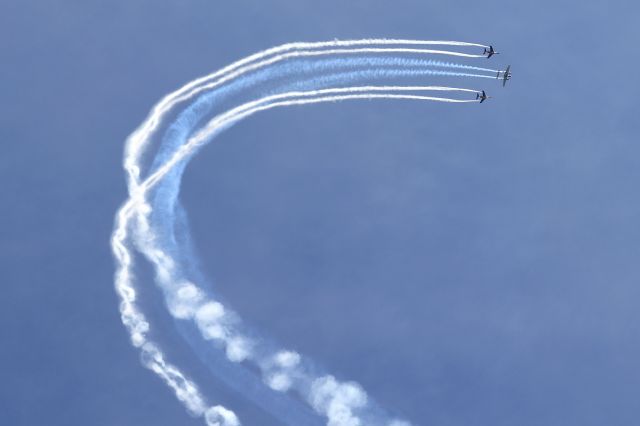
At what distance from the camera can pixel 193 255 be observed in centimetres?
10412

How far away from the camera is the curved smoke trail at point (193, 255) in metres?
103

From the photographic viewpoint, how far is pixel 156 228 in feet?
337

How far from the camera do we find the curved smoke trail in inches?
4043

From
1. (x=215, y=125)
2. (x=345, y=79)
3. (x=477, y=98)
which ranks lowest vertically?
(x=215, y=125)

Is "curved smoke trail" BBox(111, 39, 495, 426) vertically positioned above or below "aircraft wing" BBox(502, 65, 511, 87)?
below

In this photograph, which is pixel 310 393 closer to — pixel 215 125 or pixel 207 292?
pixel 207 292

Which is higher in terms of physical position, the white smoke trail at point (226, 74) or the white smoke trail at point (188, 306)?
the white smoke trail at point (226, 74)

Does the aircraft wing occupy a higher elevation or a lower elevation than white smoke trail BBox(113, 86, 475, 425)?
higher

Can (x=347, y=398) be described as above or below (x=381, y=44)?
below

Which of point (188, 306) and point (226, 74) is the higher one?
point (226, 74)

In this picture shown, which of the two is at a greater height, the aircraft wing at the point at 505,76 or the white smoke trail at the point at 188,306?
the aircraft wing at the point at 505,76

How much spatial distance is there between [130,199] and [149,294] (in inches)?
274

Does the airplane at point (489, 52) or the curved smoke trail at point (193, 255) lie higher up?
the airplane at point (489, 52)

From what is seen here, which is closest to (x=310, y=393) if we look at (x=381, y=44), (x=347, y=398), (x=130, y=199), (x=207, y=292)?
(x=347, y=398)
